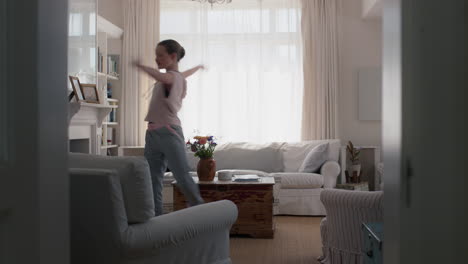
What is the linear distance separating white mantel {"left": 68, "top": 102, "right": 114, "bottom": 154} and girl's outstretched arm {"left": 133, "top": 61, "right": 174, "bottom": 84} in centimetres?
125

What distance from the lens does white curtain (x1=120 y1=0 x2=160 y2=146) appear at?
23.5 feet

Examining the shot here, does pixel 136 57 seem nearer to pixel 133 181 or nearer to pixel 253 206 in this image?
pixel 253 206

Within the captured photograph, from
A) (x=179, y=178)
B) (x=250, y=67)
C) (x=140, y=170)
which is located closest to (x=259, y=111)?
(x=250, y=67)

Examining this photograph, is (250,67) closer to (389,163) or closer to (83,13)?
(83,13)

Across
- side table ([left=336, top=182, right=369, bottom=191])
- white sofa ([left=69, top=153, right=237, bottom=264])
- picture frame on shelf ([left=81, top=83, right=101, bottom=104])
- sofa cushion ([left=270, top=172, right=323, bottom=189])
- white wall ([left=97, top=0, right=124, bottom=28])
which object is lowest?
side table ([left=336, top=182, right=369, bottom=191])

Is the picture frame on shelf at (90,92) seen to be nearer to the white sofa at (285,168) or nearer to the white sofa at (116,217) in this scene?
the white sofa at (285,168)

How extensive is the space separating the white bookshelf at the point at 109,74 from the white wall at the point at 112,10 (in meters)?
0.18

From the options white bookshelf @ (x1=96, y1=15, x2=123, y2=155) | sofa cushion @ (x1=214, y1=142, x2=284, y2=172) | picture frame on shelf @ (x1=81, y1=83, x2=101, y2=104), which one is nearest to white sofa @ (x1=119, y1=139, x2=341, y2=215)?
sofa cushion @ (x1=214, y1=142, x2=284, y2=172)

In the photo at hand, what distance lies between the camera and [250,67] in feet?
23.5

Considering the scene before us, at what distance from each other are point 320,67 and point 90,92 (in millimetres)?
3016

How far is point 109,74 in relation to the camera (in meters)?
6.93

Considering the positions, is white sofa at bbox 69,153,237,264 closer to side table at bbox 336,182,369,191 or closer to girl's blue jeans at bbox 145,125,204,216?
→ girl's blue jeans at bbox 145,125,204,216
